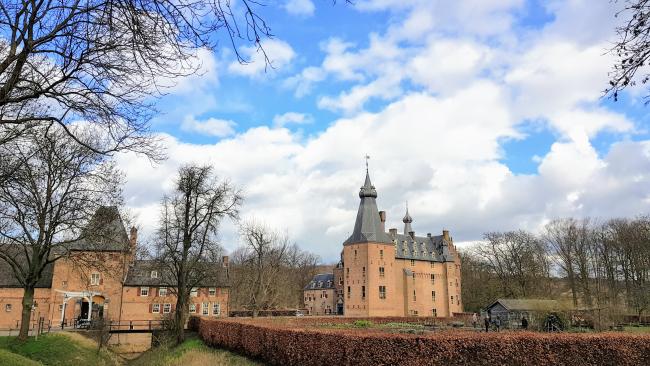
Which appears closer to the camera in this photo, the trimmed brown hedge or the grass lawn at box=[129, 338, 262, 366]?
the trimmed brown hedge

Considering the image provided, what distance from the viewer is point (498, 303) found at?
4616 centimetres

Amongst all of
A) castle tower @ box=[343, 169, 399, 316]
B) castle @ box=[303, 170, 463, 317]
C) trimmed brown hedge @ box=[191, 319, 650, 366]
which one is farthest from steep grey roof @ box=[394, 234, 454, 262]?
trimmed brown hedge @ box=[191, 319, 650, 366]

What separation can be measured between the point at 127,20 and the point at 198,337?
100 ft

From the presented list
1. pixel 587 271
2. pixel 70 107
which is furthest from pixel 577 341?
pixel 587 271

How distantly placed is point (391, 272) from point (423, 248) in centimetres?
1132

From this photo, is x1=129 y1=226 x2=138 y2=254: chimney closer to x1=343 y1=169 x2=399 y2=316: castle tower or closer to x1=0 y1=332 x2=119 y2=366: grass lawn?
x1=0 y1=332 x2=119 y2=366: grass lawn

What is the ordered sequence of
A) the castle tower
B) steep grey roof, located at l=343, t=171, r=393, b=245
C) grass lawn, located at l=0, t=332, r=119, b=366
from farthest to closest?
steep grey roof, located at l=343, t=171, r=393, b=245 → the castle tower → grass lawn, located at l=0, t=332, r=119, b=366

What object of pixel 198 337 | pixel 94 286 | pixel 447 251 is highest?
pixel 447 251

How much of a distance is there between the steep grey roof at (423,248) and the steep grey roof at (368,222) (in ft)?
19.6

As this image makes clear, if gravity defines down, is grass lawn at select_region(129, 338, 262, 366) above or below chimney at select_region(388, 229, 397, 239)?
below

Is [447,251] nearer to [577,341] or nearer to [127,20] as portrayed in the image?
[577,341]

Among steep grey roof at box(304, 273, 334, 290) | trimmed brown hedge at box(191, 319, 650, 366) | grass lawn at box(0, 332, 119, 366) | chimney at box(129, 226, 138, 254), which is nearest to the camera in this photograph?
trimmed brown hedge at box(191, 319, 650, 366)

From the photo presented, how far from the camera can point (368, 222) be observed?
196 feet

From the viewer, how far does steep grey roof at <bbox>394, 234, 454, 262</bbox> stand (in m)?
65.7
